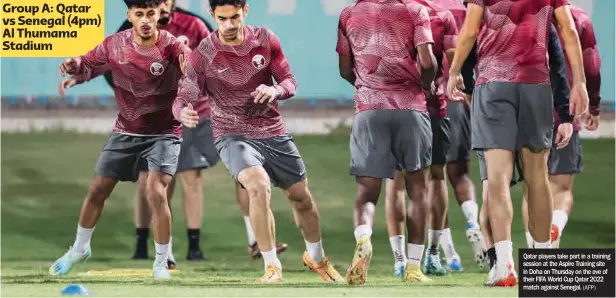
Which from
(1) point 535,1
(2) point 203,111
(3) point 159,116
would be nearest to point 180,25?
(2) point 203,111

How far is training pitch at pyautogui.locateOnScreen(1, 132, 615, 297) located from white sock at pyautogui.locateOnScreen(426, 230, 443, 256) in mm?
207

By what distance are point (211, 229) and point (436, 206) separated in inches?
104

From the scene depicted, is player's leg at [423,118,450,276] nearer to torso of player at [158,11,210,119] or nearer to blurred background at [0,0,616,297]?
blurred background at [0,0,616,297]

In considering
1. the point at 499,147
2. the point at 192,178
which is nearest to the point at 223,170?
the point at 192,178

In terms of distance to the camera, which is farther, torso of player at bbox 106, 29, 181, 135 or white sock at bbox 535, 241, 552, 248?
torso of player at bbox 106, 29, 181, 135

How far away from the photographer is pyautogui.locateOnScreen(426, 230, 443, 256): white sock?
9.40 metres

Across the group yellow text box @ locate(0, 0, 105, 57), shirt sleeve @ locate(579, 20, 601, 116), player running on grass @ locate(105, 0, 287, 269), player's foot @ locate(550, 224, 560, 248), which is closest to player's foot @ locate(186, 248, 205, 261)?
player running on grass @ locate(105, 0, 287, 269)

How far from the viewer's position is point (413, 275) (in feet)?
27.9

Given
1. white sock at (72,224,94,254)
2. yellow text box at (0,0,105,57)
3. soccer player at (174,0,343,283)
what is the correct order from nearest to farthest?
soccer player at (174,0,343,283), white sock at (72,224,94,254), yellow text box at (0,0,105,57)

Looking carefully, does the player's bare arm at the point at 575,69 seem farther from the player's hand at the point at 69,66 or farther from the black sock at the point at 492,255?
the player's hand at the point at 69,66

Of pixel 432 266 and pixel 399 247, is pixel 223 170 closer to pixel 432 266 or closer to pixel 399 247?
pixel 432 266

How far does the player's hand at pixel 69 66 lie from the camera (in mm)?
9227

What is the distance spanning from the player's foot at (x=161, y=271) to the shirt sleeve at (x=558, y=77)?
2.40m

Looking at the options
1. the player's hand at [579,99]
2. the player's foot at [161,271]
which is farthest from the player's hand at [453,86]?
the player's foot at [161,271]
